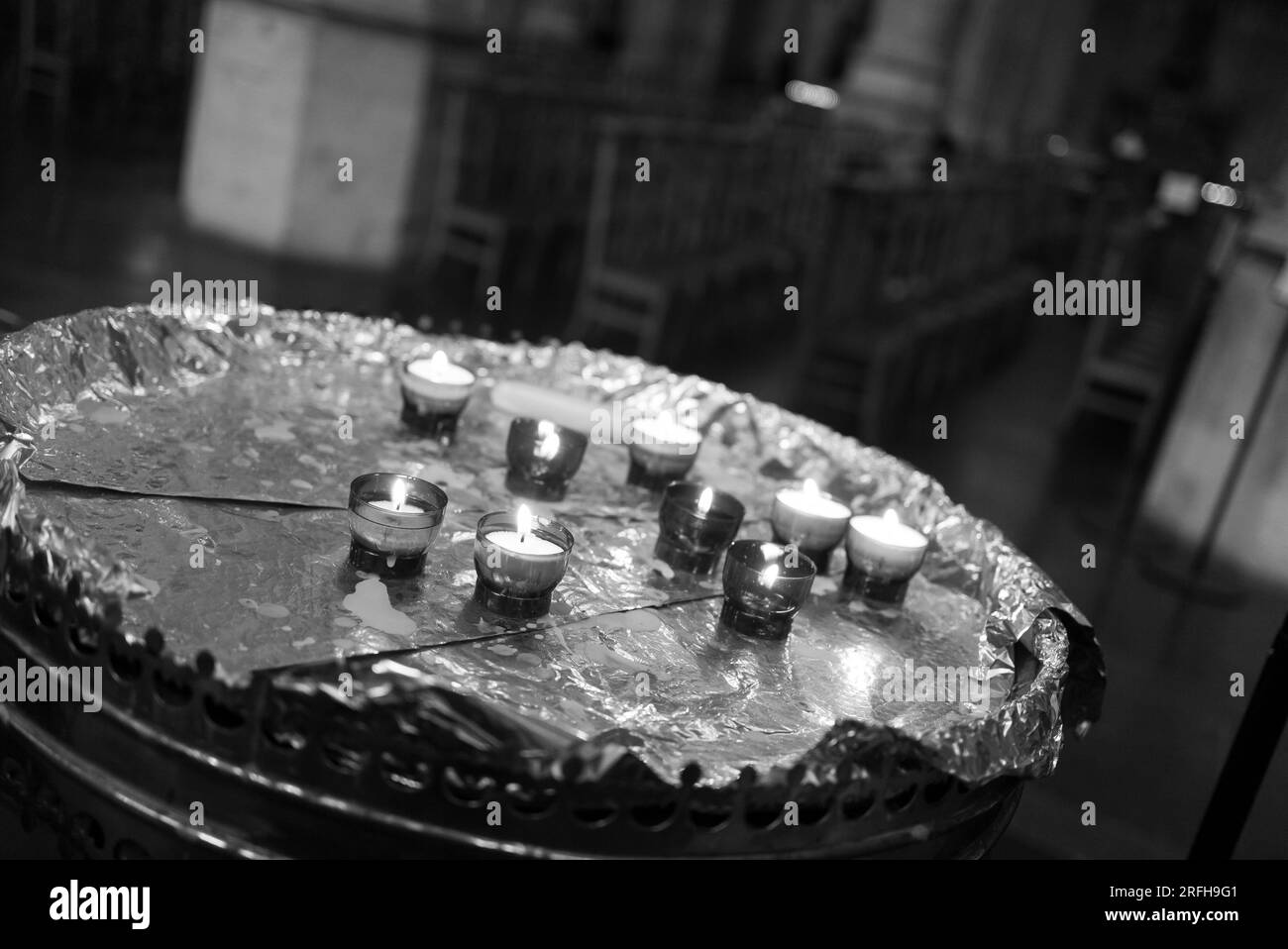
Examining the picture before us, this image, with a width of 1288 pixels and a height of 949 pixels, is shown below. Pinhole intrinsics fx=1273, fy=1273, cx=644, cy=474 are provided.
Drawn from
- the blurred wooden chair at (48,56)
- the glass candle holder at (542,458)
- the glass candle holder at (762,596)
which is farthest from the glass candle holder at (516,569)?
the blurred wooden chair at (48,56)

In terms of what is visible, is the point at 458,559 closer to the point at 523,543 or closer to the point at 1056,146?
the point at 523,543

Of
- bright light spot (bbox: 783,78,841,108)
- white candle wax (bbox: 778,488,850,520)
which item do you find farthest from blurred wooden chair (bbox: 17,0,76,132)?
bright light spot (bbox: 783,78,841,108)

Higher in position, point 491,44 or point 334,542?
point 491,44

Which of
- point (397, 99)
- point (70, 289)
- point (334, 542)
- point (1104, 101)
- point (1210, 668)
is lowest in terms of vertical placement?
point (1210, 668)

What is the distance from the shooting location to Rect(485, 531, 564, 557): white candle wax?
1450 mm

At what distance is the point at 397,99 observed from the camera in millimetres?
6273

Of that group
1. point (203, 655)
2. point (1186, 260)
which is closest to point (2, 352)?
point (203, 655)

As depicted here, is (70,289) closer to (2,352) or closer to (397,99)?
(397,99)

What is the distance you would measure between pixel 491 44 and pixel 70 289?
101 inches

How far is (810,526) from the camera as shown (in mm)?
1803

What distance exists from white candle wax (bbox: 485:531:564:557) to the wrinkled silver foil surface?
77 millimetres

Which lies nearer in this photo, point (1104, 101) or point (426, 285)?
point (426, 285)

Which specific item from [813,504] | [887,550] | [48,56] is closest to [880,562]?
[887,550]

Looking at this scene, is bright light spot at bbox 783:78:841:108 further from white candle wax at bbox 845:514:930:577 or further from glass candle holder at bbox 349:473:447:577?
glass candle holder at bbox 349:473:447:577
